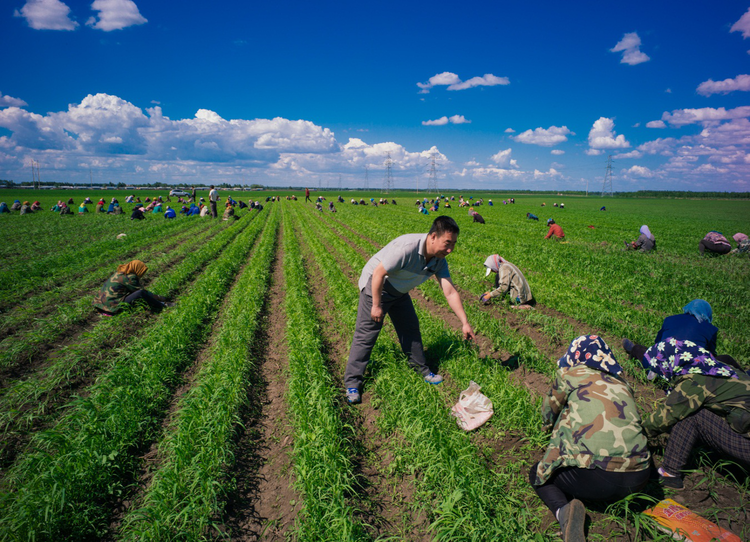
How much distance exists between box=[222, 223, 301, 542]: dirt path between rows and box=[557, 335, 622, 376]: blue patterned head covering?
2854 millimetres

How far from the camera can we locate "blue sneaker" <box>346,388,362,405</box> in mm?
4281

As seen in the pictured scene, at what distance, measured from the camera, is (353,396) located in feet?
14.0

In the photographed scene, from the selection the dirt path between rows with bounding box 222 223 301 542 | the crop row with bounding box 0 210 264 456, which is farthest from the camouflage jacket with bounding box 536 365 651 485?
the crop row with bounding box 0 210 264 456

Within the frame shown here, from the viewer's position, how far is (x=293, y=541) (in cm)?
266

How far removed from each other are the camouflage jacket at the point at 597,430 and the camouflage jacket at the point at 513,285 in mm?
4722

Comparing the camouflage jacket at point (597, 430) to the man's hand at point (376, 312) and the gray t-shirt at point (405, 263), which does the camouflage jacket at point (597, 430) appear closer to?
the gray t-shirt at point (405, 263)

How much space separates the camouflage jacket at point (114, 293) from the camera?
6.88 metres

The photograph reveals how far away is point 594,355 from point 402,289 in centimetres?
204

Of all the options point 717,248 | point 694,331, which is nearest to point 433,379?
point 694,331

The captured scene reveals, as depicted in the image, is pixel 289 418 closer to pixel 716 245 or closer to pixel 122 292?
pixel 122 292

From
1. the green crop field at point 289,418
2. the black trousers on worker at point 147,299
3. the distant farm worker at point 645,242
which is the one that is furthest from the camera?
the distant farm worker at point 645,242

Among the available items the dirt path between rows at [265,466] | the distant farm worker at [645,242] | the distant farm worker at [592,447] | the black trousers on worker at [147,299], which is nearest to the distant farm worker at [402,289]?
the dirt path between rows at [265,466]

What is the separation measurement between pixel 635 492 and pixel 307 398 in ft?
10.7

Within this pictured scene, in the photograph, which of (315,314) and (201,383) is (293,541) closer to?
(201,383)
